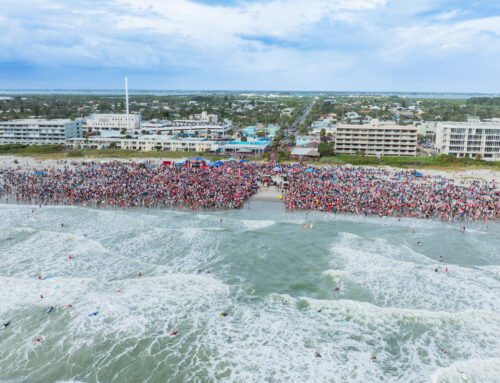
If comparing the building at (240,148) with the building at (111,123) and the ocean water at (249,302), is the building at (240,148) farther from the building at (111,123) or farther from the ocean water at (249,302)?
the ocean water at (249,302)

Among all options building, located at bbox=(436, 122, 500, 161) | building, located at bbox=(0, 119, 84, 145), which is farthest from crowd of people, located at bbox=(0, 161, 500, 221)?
building, located at bbox=(0, 119, 84, 145)

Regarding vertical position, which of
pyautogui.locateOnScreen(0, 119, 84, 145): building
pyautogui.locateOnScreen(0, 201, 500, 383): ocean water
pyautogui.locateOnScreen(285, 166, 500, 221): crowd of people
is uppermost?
pyautogui.locateOnScreen(0, 119, 84, 145): building

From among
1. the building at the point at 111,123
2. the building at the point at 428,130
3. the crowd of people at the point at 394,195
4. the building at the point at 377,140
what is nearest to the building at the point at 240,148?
the building at the point at 377,140

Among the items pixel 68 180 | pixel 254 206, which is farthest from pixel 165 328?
pixel 68 180

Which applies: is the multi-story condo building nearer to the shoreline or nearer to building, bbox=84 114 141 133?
the shoreline

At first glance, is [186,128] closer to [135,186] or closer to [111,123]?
[111,123]

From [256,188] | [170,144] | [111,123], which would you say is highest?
[111,123]

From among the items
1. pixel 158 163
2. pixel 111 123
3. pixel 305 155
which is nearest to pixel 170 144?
pixel 158 163
